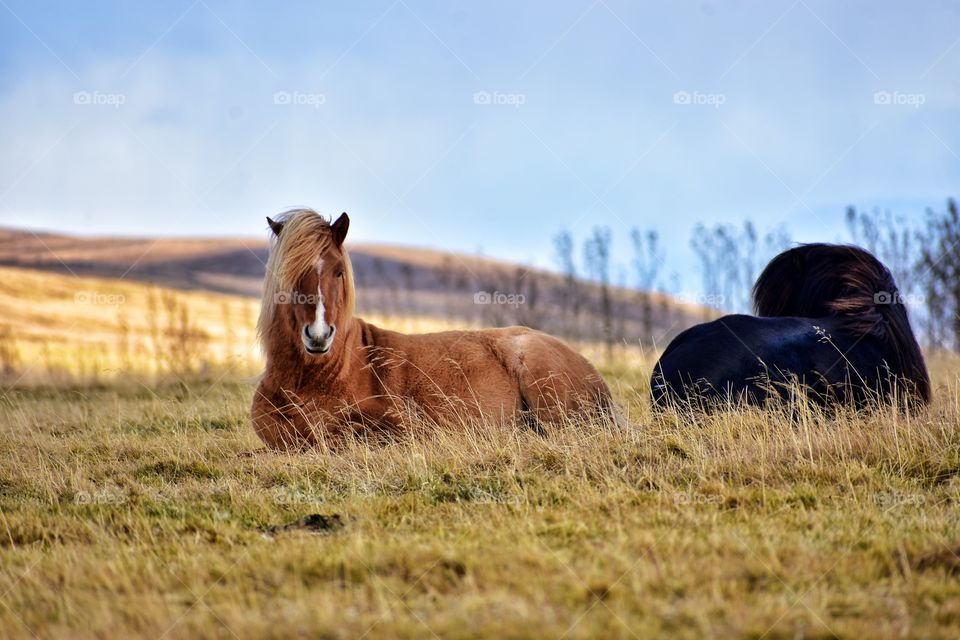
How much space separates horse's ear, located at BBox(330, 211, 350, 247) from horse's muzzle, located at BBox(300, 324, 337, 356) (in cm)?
87

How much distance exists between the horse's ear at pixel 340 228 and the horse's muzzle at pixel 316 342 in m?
0.87

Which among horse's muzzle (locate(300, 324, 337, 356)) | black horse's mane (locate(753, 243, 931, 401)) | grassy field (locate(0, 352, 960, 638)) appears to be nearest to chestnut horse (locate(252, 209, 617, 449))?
horse's muzzle (locate(300, 324, 337, 356))

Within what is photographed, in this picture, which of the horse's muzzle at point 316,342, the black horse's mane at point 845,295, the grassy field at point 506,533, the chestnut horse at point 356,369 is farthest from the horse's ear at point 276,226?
the black horse's mane at point 845,295

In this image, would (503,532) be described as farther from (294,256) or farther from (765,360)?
(765,360)

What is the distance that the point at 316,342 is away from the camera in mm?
6426

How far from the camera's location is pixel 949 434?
6.02 m

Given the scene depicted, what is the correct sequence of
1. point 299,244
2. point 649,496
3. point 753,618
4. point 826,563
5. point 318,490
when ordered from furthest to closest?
point 299,244 < point 318,490 < point 649,496 < point 826,563 < point 753,618

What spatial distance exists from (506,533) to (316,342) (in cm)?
258

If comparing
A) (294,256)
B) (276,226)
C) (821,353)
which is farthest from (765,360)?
(276,226)

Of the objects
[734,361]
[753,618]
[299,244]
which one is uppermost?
[299,244]

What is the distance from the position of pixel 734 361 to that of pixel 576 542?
3.08 m

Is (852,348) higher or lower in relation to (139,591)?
higher

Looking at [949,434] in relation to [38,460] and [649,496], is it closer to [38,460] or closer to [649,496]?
[649,496]

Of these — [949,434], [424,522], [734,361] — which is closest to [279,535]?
[424,522]
